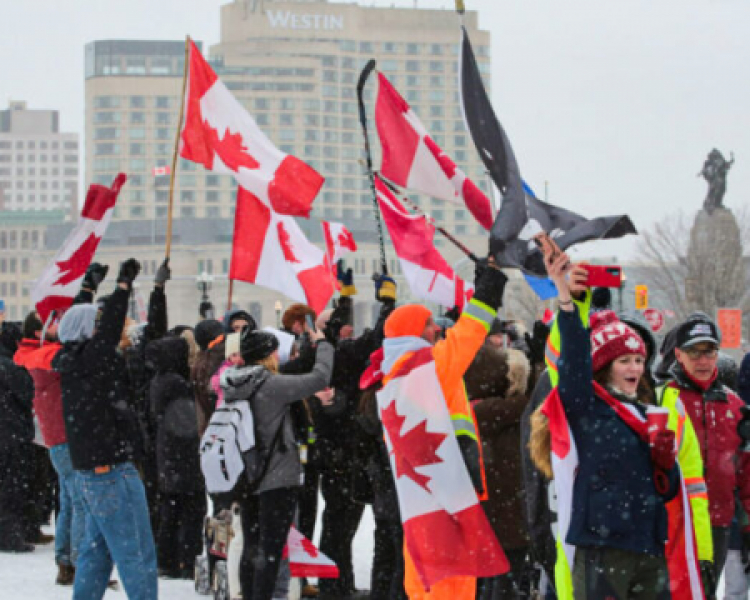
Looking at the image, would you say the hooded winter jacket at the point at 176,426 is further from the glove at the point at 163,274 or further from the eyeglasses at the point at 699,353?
the eyeglasses at the point at 699,353

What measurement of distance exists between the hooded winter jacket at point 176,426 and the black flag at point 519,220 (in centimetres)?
348

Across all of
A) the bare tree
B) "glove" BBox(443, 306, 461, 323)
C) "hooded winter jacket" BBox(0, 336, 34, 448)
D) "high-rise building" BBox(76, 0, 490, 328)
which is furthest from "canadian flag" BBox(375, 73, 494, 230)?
"high-rise building" BBox(76, 0, 490, 328)

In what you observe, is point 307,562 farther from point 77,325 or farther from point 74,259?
point 74,259

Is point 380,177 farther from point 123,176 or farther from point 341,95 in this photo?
point 341,95

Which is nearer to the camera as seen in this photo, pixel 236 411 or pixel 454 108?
pixel 236 411

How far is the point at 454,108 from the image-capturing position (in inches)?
6398

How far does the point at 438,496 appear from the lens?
626 cm

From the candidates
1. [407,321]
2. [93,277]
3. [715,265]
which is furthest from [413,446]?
[715,265]

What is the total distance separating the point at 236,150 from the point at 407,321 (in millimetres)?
4203

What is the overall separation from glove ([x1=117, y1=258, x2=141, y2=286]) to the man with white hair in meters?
0.03

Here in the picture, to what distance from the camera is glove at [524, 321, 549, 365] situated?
8.16 m

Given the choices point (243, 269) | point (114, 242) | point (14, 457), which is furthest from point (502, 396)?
point (114, 242)

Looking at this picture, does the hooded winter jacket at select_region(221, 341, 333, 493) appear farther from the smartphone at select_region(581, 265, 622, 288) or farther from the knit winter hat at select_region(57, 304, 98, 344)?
the smartphone at select_region(581, 265, 622, 288)

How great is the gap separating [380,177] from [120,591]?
3.14 m
